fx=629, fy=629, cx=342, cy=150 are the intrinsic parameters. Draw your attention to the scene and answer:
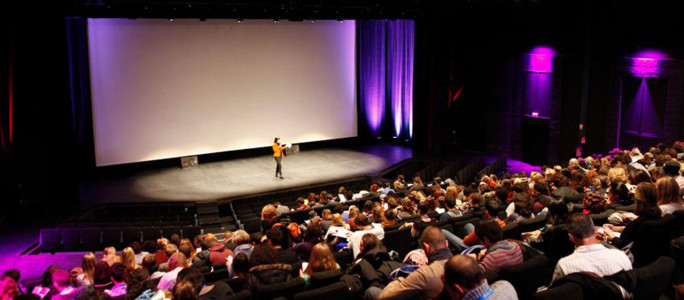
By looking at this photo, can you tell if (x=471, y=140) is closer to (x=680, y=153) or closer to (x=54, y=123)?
(x=680, y=153)

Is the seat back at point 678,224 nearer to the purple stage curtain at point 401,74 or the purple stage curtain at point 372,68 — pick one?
the purple stage curtain at point 401,74

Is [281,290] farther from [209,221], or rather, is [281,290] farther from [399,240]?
[209,221]

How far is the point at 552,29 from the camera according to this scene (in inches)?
664

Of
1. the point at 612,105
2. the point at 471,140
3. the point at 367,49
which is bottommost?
the point at 471,140

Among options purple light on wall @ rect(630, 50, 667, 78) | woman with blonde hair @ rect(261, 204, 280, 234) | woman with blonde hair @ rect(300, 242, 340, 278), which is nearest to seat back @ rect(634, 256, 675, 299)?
woman with blonde hair @ rect(300, 242, 340, 278)

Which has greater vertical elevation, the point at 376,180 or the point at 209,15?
the point at 209,15

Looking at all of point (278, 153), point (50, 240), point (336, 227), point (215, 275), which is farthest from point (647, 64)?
point (50, 240)

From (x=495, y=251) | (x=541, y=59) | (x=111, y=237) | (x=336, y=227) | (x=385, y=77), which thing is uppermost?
(x=541, y=59)

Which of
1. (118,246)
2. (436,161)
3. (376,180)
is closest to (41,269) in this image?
(118,246)

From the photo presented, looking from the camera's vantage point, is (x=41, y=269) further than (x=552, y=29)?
No

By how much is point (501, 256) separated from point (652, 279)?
3.35 ft

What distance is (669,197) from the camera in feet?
18.6

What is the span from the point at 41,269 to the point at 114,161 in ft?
23.2

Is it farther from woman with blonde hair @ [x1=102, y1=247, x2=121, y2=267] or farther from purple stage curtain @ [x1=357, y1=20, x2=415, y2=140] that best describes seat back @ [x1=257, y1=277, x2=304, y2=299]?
purple stage curtain @ [x1=357, y1=20, x2=415, y2=140]
